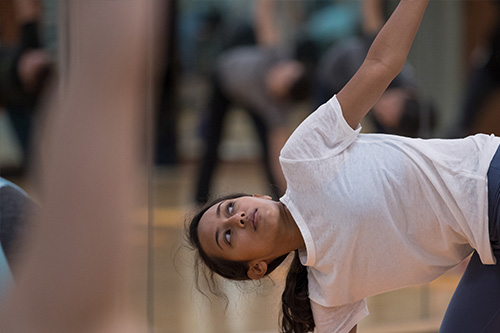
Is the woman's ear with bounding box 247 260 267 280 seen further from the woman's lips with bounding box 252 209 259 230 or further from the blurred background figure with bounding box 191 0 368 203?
the blurred background figure with bounding box 191 0 368 203

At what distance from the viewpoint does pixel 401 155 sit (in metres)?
1.16

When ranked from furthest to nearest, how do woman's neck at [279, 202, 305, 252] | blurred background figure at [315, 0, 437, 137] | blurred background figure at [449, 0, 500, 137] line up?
blurred background figure at [449, 0, 500, 137] → blurred background figure at [315, 0, 437, 137] → woman's neck at [279, 202, 305, 252]

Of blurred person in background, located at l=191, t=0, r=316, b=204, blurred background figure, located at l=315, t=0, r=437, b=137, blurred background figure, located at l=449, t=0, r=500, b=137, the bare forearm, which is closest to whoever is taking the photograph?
the bare forearm

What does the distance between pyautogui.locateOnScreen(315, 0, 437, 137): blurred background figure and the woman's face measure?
1374 mm

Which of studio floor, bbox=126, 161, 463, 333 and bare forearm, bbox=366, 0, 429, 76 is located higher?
bare forearm, bbox=366, 0, 429, 76

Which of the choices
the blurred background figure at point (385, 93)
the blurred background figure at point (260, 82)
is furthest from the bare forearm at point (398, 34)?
the blurred background figure at point (260, 82)

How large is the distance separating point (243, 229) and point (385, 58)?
40cm

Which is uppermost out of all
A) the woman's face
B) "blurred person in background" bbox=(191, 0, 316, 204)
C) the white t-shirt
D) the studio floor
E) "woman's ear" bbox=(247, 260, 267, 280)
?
the white t-shirt

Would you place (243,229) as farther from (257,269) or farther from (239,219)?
(257,269)

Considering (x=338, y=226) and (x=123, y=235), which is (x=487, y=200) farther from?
(x=123, y=235)

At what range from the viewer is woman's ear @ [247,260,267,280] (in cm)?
130

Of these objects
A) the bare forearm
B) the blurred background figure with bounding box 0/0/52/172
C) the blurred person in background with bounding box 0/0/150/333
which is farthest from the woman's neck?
the blurred background figure with bounding box 0/0/52/172

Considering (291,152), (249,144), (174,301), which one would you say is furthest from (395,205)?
(249,144)

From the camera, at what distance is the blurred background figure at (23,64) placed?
7.85 ft
